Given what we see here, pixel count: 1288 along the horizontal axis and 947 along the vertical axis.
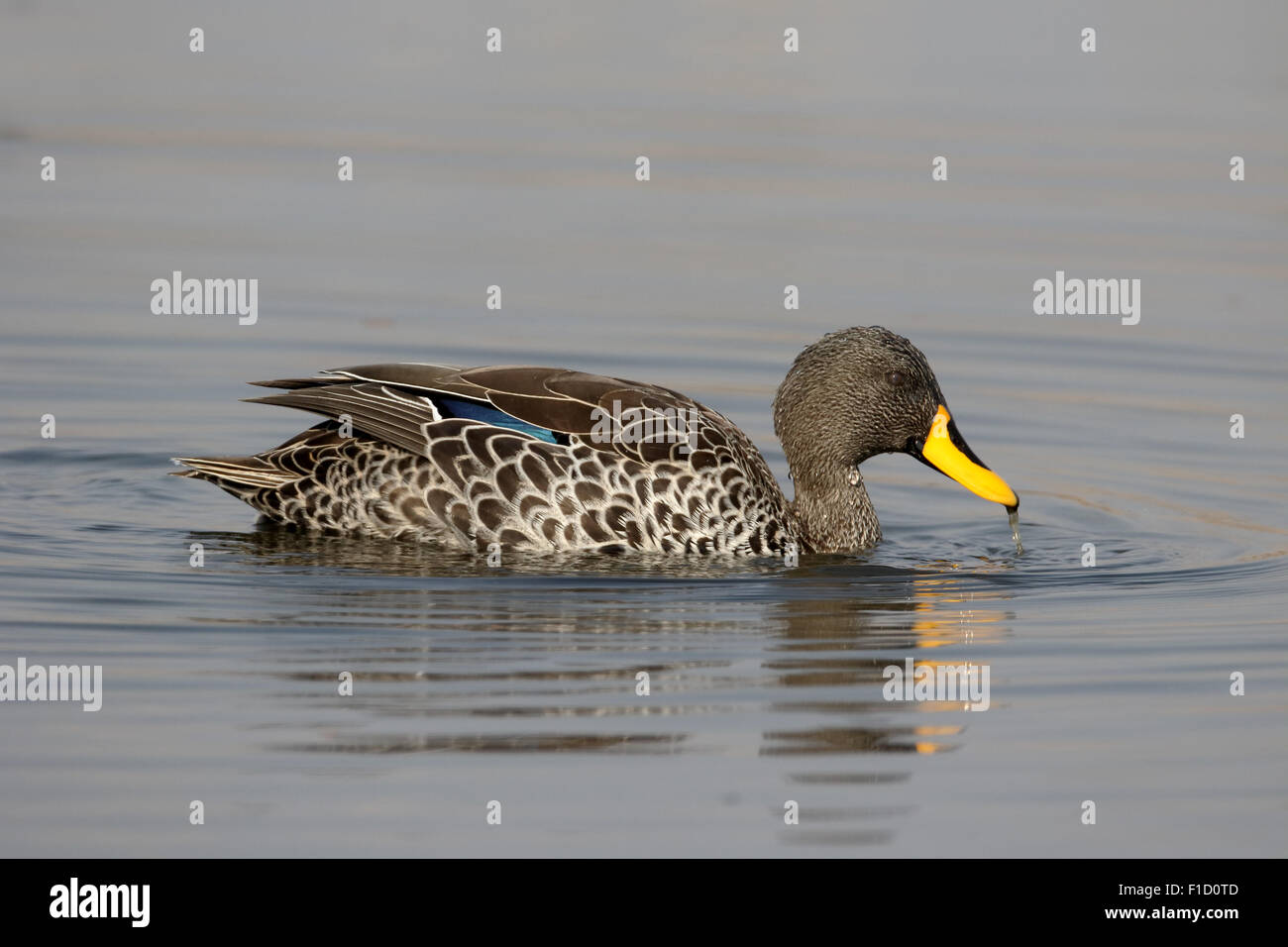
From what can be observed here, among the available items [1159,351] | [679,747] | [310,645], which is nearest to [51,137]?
[1159,351]

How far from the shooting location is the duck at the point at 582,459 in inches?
426

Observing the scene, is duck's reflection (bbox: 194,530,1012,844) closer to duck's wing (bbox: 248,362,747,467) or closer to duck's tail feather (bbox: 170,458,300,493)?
duck's tail feather (bbox: 170,458,300,493)

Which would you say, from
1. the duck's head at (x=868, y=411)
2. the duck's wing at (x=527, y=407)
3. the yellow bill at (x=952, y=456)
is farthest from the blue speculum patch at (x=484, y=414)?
the yellow bill at (x=952, y=456)

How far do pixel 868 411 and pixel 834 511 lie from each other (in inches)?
22.3

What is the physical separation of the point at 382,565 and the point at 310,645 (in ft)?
4.75

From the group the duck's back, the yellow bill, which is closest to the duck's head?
the yellow bill

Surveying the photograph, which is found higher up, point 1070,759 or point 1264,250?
point 1264,250

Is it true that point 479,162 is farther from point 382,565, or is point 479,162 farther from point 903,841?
point 903,841

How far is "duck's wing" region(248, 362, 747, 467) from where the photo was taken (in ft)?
35.5

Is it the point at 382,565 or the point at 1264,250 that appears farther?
the point at 1264,250

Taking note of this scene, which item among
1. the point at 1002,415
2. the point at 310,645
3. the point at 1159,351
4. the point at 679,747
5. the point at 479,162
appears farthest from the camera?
the point at 479,162

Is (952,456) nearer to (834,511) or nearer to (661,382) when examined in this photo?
(834,511)

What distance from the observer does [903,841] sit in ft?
24.5

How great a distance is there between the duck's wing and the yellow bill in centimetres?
109
